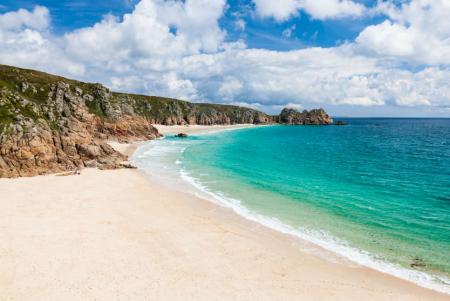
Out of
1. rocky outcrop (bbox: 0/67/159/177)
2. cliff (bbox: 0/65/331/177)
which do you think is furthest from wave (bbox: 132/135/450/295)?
cliff (bbox: 0/65/331/177)

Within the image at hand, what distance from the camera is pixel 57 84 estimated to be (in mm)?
76375

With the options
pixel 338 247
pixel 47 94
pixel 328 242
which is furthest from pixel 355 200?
pixel 47 94

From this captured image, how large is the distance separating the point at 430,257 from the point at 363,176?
2672 cm

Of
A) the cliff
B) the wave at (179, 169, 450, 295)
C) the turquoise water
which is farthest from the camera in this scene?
the cliff

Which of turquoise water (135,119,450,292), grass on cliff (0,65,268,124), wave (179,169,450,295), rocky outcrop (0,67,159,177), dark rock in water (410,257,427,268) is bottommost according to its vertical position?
wave (179,169,450,295)

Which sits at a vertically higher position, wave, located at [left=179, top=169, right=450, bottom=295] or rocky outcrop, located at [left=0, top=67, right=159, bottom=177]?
rocky outcrop, located at [left=0, top=67, right=159, bottom=177]

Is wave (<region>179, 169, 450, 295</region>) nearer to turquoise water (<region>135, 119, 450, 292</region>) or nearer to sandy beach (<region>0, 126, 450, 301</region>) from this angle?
turquoise water (<region>135, 119, 450, 292</region>)

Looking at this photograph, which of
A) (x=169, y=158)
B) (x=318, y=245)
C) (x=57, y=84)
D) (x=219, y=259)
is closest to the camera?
(x=219, y=259)

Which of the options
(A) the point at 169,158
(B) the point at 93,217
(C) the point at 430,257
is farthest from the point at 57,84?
(C) the point at 430,257

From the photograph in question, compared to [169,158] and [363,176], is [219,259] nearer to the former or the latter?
[363,176]

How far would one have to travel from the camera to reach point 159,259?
69.6 feet

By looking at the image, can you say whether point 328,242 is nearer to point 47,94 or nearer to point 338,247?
point 338,247

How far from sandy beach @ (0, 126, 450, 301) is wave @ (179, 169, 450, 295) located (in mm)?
766

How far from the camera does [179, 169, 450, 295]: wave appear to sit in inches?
755
